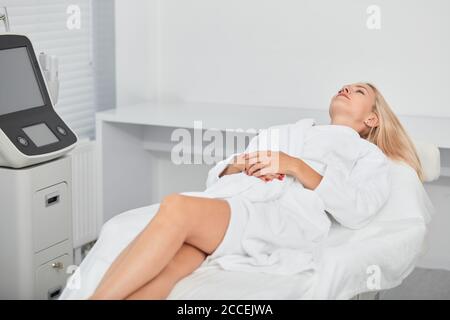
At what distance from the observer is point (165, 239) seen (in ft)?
6.89

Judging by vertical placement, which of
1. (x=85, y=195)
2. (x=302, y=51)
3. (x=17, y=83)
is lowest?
(x=85, y=195)

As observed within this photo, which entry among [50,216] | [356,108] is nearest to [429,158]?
[356,108]

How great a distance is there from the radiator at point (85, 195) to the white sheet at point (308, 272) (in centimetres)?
96

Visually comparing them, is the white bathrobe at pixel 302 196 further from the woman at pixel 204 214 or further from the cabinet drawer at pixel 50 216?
the cabinet drawer at pixel 50 216

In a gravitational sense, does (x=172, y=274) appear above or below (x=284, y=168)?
below

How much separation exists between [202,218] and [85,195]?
1.41m

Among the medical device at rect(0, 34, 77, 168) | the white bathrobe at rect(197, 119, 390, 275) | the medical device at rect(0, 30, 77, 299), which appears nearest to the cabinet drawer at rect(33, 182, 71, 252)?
the medical device at rect(0, 30, 77, 299)

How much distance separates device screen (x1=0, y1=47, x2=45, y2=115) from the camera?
8.64 ft

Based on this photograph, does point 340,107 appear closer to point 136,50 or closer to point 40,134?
point 40,134

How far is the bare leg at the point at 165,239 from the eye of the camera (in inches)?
79.9

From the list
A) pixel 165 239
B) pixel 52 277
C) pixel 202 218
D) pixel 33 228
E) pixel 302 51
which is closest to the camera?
pixel 165 239

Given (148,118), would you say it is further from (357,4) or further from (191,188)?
(357,4)

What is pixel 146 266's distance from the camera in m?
2.05

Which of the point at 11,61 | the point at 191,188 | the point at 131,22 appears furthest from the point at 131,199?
the point at 11,61
